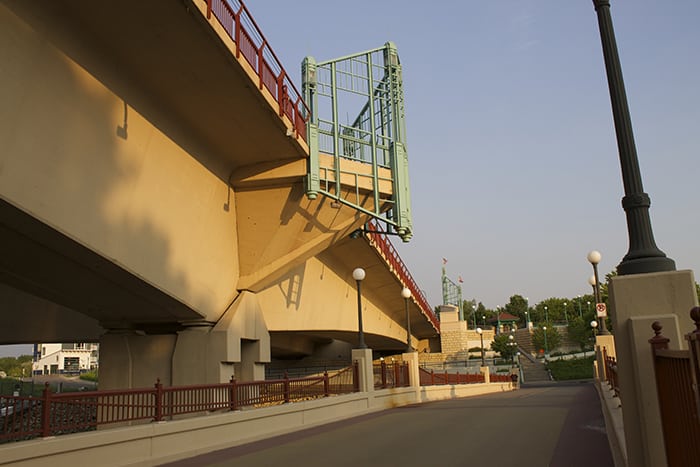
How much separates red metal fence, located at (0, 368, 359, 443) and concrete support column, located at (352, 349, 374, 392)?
230 millimetres

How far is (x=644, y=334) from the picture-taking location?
516 centimetres

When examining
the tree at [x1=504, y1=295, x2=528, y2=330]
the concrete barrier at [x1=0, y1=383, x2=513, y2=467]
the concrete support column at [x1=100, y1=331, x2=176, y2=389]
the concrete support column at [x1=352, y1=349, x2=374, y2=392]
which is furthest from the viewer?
the tree at [x1=504, y1=295, x2=528, y2=330]

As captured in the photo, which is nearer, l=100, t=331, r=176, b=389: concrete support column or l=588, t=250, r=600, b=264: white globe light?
l=100, t=331, r=176, b=389: concrete support column

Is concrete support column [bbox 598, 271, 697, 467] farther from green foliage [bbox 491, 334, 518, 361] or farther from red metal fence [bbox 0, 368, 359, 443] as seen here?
green foliage [bbox 491, 334, 518, 361]

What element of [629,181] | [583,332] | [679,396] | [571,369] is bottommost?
[571,369]

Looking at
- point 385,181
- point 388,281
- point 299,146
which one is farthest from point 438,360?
point 299,146

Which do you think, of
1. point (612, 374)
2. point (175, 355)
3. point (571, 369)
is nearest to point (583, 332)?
→ point (571, 369)

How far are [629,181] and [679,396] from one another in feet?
8.71

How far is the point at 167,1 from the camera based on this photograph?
10.9 m

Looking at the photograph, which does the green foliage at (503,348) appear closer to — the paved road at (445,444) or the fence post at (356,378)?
the fence post at (356,378)

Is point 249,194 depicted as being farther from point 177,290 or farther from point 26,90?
point 26,90

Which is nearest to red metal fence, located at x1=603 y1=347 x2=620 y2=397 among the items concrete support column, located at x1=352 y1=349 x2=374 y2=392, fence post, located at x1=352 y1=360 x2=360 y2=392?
concrete support column, located at x1=352 y1=349 x2=374 y2=392

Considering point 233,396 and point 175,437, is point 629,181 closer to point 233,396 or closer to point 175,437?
point 175,437

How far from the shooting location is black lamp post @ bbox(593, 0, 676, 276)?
5.72 metres
